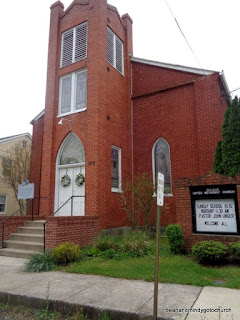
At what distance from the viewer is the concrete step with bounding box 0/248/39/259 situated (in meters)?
8.02

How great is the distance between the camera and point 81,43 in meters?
12.4

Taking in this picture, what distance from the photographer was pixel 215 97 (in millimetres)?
11148

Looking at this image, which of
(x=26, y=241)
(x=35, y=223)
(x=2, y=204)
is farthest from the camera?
(x=2, y=204)

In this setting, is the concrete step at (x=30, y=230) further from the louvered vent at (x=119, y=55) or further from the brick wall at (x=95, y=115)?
the louvered vent at (x=119, y=55)

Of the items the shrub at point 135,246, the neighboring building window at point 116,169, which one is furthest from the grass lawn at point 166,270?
the neighboring building window at point 116,169

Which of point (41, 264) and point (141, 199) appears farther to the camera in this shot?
point (141, 199)

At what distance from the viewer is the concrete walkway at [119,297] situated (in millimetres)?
3631

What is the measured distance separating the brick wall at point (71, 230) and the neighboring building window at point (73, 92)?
514 centimetres

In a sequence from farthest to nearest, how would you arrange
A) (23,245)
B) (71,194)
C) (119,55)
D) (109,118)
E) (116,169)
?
(119,55), (116,169), (109,118), (71,194), (23,245)

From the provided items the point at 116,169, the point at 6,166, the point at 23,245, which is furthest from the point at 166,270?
the point at 6,166

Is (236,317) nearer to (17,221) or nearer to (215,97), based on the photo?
(17,221)

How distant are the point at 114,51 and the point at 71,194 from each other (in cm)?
745

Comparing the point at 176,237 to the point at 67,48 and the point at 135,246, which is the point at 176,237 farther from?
the point at 67,48

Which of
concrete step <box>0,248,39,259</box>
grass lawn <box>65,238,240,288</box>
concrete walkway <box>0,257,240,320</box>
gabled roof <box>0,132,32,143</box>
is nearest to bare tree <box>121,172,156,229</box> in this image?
grass lawn <box>65,238,240,288</box>
